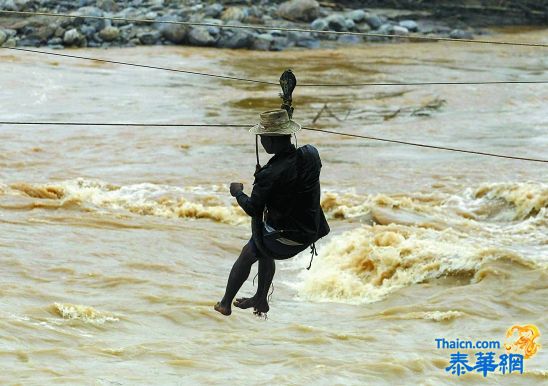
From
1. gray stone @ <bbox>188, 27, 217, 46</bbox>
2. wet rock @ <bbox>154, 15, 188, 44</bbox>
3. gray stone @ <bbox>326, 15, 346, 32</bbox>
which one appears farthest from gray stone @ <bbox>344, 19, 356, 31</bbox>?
wet rock @ <bbox>154, 15, 188, 44</bbox>

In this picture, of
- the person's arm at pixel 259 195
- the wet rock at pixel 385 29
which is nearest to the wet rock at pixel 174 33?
the wet rock at pixel 385 29

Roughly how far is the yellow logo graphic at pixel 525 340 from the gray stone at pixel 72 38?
24.7 metres

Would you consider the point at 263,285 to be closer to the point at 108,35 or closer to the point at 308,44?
the point at 108,35

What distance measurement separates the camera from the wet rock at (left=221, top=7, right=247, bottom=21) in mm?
35688

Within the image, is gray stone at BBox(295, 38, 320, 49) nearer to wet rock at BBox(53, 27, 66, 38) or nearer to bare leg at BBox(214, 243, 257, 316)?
wet rock at BBox(53, 27, 66, 38)

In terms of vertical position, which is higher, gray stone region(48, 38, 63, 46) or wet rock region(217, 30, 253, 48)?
wet rock region(217, 30, 253, 48)

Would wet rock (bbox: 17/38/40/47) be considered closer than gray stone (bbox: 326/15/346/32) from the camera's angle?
Yes

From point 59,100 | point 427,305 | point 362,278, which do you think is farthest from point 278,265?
point 59,100

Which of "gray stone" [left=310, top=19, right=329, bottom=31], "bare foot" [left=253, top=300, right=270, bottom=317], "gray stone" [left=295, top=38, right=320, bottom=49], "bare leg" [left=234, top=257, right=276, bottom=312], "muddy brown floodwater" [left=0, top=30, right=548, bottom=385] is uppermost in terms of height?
"bare leg" [left=234, top=257, right=276, bottom=312]

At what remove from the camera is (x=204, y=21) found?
3534 centimetres

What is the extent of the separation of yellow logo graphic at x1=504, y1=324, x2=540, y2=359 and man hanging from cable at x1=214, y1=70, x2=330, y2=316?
125 inches

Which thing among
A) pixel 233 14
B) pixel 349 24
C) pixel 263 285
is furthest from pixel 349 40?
pixel 263 285

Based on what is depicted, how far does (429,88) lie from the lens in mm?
25422

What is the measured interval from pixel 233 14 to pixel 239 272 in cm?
3062
